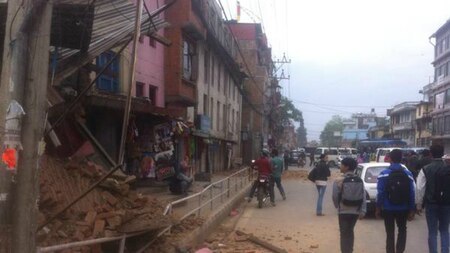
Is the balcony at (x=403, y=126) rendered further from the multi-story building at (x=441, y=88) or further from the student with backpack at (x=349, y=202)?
the student with backpack at (x=349, y=202)

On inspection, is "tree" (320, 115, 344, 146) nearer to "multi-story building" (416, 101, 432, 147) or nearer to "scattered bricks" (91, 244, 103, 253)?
"multi-story building" (416, 101, 432, 147)

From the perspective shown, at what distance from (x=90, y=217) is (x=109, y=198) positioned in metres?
1.12

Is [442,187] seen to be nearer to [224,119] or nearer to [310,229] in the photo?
[310,229]

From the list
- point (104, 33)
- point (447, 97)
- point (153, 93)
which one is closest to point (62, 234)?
point (104, 33)

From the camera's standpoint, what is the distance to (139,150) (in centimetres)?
1688

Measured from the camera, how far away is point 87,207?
7.46 metres

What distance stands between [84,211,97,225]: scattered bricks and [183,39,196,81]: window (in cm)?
1749

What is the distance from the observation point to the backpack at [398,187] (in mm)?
7754

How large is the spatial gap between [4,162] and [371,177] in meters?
12.2

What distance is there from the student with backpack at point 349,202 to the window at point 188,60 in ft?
55.8

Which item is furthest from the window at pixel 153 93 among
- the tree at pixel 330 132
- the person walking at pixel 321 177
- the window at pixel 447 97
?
the tree at pixel 330 132

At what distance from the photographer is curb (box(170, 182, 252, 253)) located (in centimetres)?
861

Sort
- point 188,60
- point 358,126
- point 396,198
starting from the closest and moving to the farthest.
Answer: point 396,198, point 188,60, point 358,126

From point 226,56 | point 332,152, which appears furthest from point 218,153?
point 332,152
